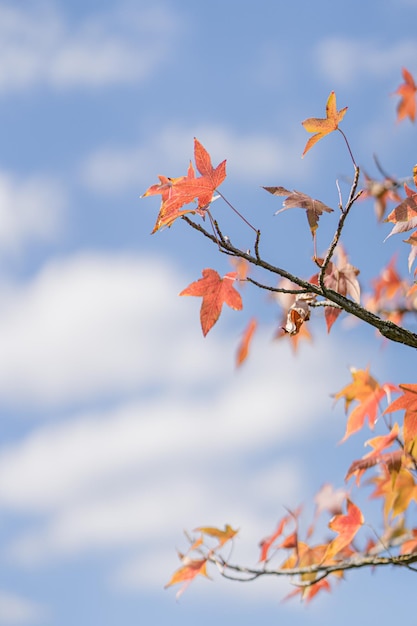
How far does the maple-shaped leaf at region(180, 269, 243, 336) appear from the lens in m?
1.57

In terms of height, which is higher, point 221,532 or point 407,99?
point 407,99

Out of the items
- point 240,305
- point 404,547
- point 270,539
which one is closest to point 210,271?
point 240,305

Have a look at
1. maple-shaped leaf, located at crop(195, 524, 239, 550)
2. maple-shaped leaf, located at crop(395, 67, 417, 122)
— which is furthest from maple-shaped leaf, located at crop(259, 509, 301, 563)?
maple-shaped leaf, located at crop(395, 67, 417, 122)

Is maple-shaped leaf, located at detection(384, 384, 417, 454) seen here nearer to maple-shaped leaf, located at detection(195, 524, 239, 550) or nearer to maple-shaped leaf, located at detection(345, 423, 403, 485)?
maple-shaped leaf, located at detection(345, 423, 403, 485)

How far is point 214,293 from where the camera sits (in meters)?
1.59

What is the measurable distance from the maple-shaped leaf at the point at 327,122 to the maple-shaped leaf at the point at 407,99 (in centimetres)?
173

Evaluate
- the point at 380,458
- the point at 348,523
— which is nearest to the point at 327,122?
the point at 380,458

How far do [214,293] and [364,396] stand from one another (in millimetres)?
835

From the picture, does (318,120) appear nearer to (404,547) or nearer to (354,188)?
(354,188)

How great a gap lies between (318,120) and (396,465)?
38.6 inches

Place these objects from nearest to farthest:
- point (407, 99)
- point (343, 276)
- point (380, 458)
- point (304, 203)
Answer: point (304, 203) → point (343, 276) → point (380, 458) → point (407, 99)

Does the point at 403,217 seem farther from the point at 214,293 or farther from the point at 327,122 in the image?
the point at 214,293

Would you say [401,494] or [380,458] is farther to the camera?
[401,494]

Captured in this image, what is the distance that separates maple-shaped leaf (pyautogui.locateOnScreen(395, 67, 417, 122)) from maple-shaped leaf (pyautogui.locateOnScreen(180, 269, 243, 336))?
5.94ft
